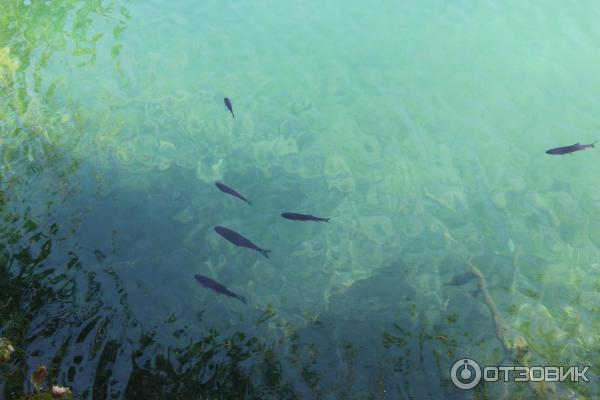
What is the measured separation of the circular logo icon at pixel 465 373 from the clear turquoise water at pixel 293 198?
0.10 meters

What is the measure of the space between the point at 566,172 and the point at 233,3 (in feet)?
30.1

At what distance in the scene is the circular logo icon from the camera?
4.31 meters

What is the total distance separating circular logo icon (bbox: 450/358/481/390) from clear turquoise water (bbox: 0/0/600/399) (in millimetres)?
101

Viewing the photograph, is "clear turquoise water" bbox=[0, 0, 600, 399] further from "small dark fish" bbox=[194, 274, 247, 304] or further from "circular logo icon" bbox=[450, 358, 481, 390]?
"small dark fish" bbox=[194, 274, 247, 304]

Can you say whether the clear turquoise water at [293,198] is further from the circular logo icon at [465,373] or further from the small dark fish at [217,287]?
the small dark fish at [217,287]

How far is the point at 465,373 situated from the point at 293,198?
11.1ft

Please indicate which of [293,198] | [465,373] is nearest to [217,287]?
[293,198]

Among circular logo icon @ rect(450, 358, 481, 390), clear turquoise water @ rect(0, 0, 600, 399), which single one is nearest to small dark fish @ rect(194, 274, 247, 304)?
clear turquoise water @ rect(0, 0, 600, 399)

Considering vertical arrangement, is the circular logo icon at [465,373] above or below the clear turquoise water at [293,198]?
below

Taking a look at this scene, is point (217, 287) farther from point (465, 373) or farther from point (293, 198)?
point (465, 373)

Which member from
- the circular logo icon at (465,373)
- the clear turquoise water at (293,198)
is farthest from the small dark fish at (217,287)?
the circular logo icon at (465,373)

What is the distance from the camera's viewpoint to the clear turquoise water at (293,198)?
439cm

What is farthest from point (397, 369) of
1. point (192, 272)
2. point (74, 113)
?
point (74, 113)

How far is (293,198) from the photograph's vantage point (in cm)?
646
